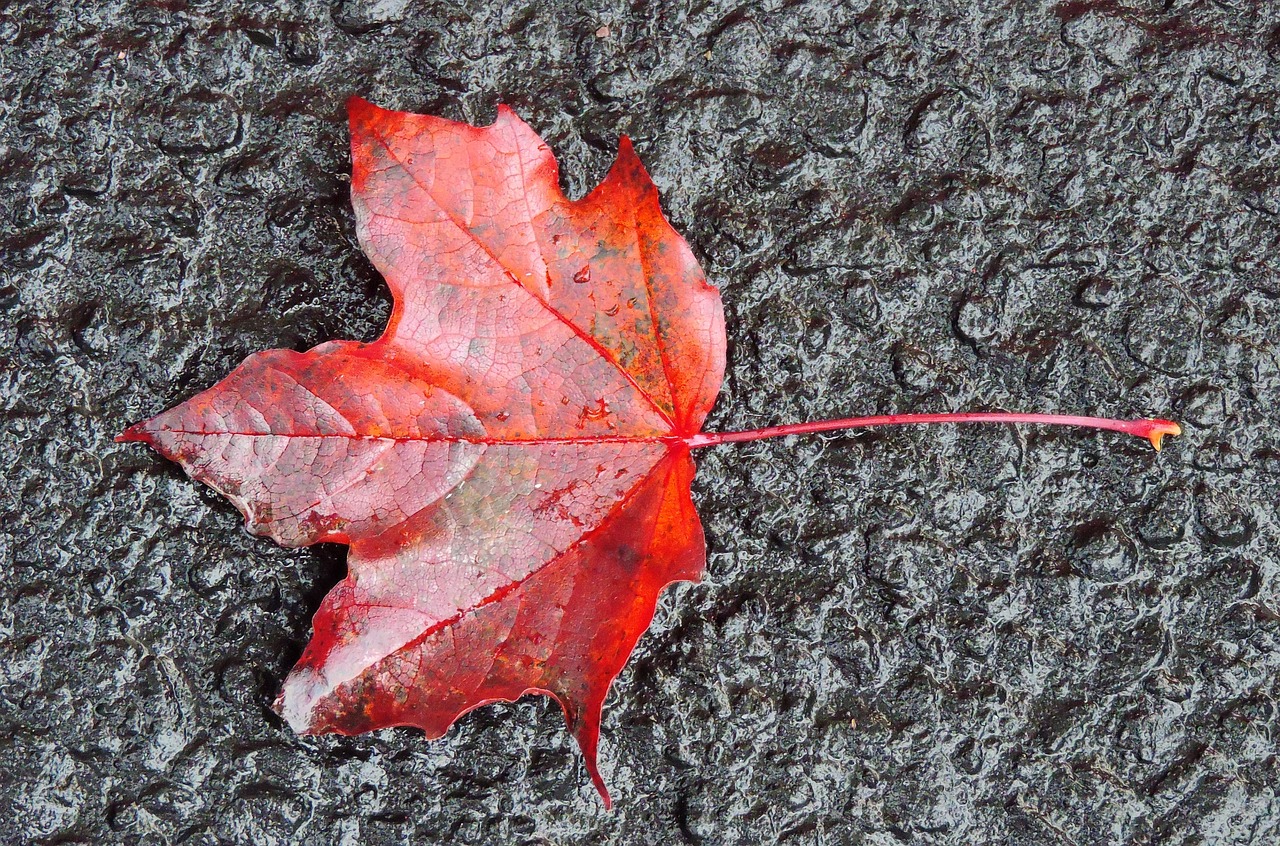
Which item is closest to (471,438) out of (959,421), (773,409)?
(773,409)

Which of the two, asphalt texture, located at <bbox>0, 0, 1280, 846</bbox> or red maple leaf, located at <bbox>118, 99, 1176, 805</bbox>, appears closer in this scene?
red maple leaf, located at <bbox>118, 99, 1176, 805</bbox>

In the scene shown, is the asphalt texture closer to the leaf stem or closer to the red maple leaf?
the leaf stem

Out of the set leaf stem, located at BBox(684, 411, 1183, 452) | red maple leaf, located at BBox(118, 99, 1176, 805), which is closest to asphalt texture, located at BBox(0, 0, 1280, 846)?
leaf stem, located at BBox(684, 411, 1183, 452)

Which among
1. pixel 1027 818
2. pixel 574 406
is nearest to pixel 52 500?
pixel 574 406

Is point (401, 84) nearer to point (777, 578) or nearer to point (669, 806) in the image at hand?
point (777, 578)
